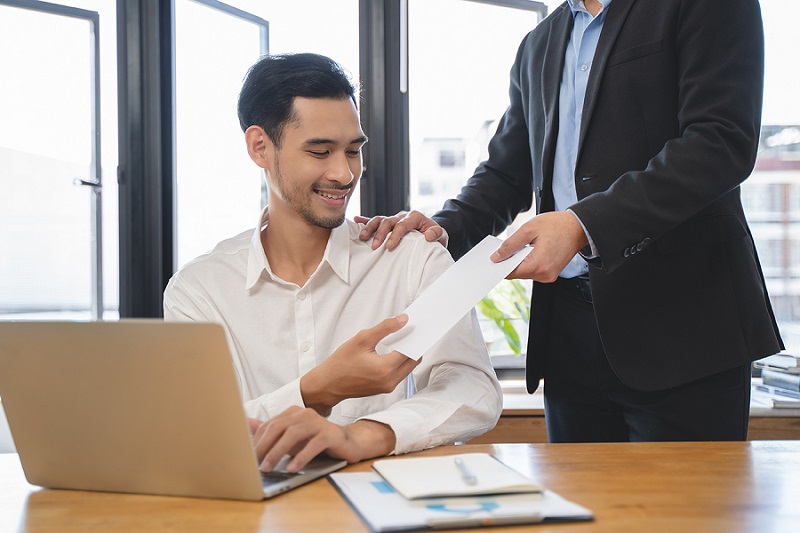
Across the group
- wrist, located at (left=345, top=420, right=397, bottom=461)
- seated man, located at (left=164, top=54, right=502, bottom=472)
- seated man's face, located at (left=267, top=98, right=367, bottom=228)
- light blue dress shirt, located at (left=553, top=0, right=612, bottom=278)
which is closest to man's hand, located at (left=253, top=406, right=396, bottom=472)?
wrist, located at (left=345, top=420, right=397, bottom=461)

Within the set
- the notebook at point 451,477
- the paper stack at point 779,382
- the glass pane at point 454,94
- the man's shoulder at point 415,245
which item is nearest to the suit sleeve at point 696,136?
the man's shoulder at point 415,245

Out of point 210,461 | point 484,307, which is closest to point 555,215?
point 210,461

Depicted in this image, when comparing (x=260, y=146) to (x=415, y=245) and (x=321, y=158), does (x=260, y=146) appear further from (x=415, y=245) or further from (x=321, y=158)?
(x=415, y=245)

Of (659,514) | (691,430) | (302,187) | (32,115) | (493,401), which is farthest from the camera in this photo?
(32,115)

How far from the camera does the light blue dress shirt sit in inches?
68.7

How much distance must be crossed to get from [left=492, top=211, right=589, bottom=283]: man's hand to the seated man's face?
1.49 ft

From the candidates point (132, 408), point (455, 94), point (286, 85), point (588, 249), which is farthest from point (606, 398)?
point (455, 94)

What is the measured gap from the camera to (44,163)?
2.54m

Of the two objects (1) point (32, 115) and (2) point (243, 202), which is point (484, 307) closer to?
(2) point (243, 202)

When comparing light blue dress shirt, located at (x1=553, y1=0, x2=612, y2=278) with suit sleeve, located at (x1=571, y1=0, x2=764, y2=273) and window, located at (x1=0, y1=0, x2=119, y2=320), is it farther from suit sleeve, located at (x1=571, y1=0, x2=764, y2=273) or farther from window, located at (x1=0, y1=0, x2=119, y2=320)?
window, located at (x1=0, y1=0, x2=119, y2=320)

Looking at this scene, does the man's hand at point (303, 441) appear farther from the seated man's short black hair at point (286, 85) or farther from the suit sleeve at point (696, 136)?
the seated man's short black hair at point (286, 85)

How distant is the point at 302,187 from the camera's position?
1728 mm

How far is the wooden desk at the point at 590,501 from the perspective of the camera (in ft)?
2.90

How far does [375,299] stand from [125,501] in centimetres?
78
